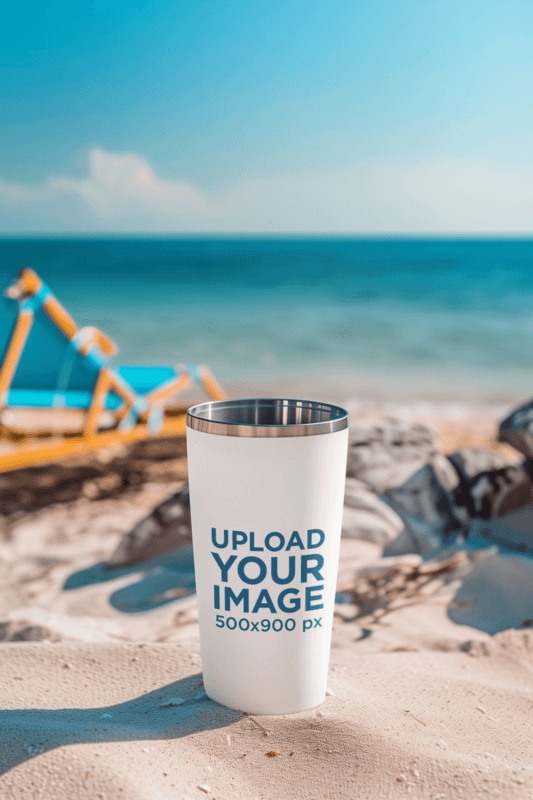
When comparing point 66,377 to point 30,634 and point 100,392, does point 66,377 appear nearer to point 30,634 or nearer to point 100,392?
point 100,392

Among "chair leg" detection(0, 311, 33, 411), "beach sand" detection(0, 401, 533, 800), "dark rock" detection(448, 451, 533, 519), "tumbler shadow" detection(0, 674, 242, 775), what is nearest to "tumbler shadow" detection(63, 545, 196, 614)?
"beach sand" detection(0, 401, 533, 800)

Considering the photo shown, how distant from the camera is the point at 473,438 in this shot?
5688 millimetres

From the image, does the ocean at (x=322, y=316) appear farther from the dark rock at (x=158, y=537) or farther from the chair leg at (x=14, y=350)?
the dark rock at (x=158, y=537)

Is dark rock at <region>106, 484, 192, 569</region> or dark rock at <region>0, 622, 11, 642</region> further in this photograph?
dark rock at <region>106, 484, 192, 569</region>

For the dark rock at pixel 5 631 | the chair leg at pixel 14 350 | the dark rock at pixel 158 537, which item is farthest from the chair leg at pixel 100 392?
the dark rock at pixel 5 631

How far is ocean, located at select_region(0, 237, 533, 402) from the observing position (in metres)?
11.9

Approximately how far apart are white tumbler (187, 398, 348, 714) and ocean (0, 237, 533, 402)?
8235mm

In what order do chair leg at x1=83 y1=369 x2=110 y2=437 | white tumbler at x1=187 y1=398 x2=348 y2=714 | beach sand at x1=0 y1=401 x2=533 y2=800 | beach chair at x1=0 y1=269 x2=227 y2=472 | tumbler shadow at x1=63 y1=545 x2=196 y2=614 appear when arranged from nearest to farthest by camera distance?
beach sand at x1=0 y1=401 x2=533 y2=800, white tumbler at x1=187 y1=398 x2=348 y2=714, tumbler shadow at x1=63 y1=545 x2=196 y2=614, beach chair at x1=0 y1=269 x2=227 y2=472, chair leg at x1=83 y1=369 x2=110 y2=437

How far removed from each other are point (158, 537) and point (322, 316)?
634 inches

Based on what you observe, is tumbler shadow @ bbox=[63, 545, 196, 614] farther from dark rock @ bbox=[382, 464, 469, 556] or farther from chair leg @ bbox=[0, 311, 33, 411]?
chair leg @ bbox=[0, 311, 33, 411]

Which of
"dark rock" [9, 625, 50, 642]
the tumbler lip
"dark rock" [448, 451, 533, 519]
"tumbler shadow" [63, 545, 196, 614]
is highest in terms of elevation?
the tumbler lip

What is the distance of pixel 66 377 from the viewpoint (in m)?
4.50

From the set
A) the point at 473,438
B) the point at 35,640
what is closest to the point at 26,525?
the point at 35,640

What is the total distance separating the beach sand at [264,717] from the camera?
132 cm
